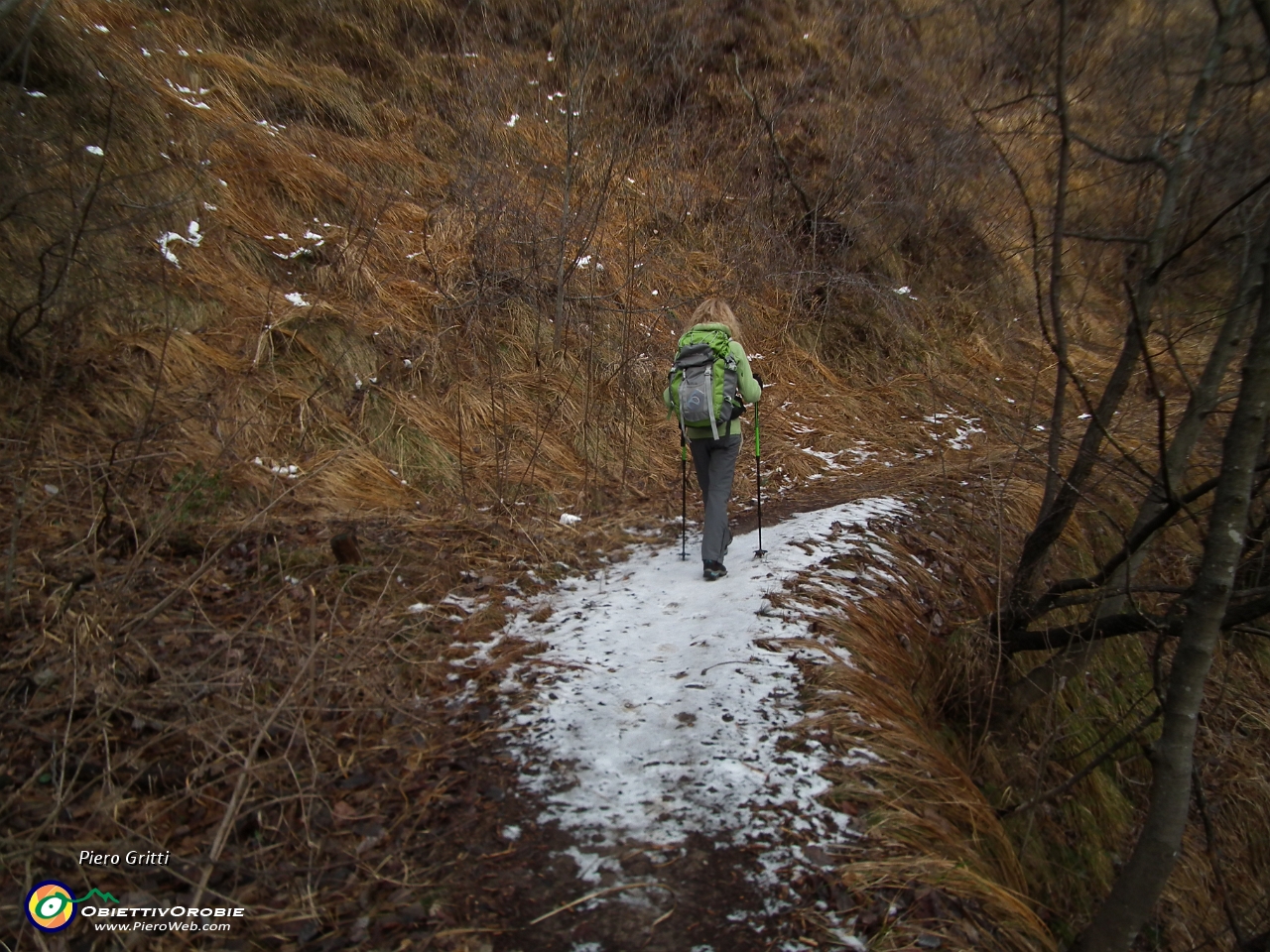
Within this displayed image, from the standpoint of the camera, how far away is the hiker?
537cm

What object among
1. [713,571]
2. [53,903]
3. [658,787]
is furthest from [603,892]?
[713,571]

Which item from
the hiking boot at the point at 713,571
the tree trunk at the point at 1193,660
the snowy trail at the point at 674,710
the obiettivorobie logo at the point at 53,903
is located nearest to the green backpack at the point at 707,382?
the hiking boot at the point at 713,571

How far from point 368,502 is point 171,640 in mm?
2280

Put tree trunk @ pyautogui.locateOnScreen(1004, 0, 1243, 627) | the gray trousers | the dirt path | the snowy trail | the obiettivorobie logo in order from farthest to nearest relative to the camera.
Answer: the gray trousers, tree trunk @ pyautogui.locateOnScreen(1004, 0, 1243, 627), the snowy trail, the dirt path, the obiettivorobie logo

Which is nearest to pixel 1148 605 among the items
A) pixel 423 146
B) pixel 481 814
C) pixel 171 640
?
pixel 481 814

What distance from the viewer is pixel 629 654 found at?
4.47m

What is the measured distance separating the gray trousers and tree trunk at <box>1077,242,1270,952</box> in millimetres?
2872

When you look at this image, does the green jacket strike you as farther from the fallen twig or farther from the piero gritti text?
the piero gritti text

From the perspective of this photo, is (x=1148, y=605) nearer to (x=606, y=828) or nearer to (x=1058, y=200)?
(x=1058, y=200)

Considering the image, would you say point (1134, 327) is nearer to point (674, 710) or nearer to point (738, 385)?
point (738, 385)

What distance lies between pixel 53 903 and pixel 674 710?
8.18 ft

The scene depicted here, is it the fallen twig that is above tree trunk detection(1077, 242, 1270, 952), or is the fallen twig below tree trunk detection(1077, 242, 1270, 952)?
below

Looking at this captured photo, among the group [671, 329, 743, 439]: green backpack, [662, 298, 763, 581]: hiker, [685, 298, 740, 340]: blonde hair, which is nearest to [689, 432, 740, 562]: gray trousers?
[662, 298, 763, 581]: hiker

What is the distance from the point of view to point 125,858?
279 cm
